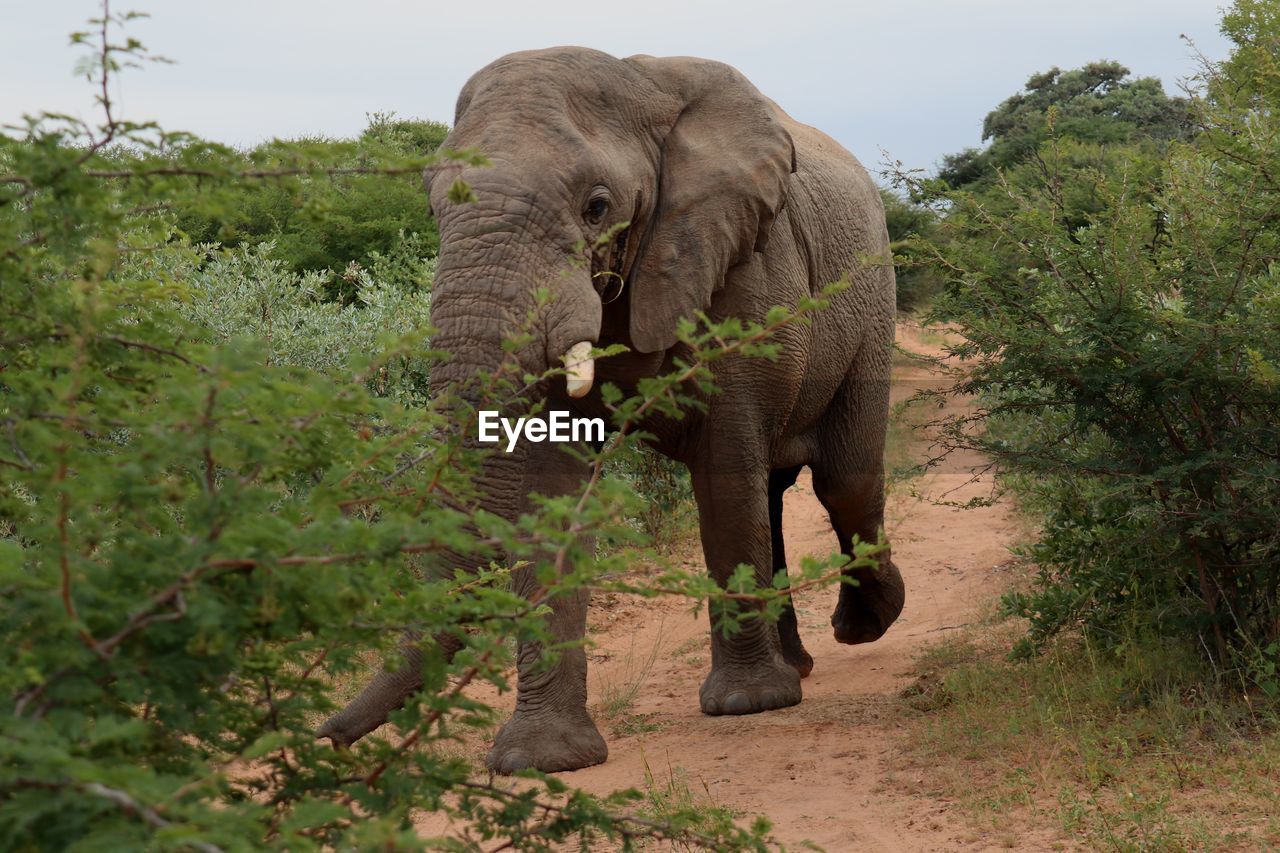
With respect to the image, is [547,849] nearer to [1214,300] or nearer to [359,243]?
[1214,300]

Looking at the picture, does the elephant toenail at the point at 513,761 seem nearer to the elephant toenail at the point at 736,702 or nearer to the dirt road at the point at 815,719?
the dirt road at the point at 815,719

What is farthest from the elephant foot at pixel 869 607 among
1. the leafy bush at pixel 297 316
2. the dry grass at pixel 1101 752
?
the leafy bush at pixel 297 316

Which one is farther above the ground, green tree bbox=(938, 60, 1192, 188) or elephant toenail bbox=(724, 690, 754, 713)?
green tree bbox=(938, 60, 1192, 188)

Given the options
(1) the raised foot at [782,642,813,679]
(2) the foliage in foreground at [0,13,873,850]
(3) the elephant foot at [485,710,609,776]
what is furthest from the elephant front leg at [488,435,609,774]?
(2) the foliage in foreground at [0,13,873,850]

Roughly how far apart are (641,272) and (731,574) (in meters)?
1.33

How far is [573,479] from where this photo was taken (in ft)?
21.2

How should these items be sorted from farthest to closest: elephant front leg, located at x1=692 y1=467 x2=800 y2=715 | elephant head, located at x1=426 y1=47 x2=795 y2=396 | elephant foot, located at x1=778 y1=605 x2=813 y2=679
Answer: elephant foot, located at x1=778 y1=605 x2=813 y2=679 → elephant front leg, located at x1=692 y1=467 x2=800 y2=715 → elephant head, located at x1=426 y1=47 x2=795 y2=396

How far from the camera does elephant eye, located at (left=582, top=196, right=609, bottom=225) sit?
5.67m

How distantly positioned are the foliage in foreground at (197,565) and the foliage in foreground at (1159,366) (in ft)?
10.3

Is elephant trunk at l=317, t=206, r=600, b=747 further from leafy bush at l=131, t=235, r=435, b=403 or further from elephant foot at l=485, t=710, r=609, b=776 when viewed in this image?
leafy bush at l=131, t=235, r=435, b=403

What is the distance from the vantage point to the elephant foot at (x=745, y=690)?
695 centimetres

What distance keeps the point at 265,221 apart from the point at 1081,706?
1117cm


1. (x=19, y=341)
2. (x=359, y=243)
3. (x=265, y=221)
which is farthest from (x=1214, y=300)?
(x=265, y=221)

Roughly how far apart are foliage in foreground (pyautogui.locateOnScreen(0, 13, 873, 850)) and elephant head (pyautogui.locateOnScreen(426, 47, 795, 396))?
1.75 meters
